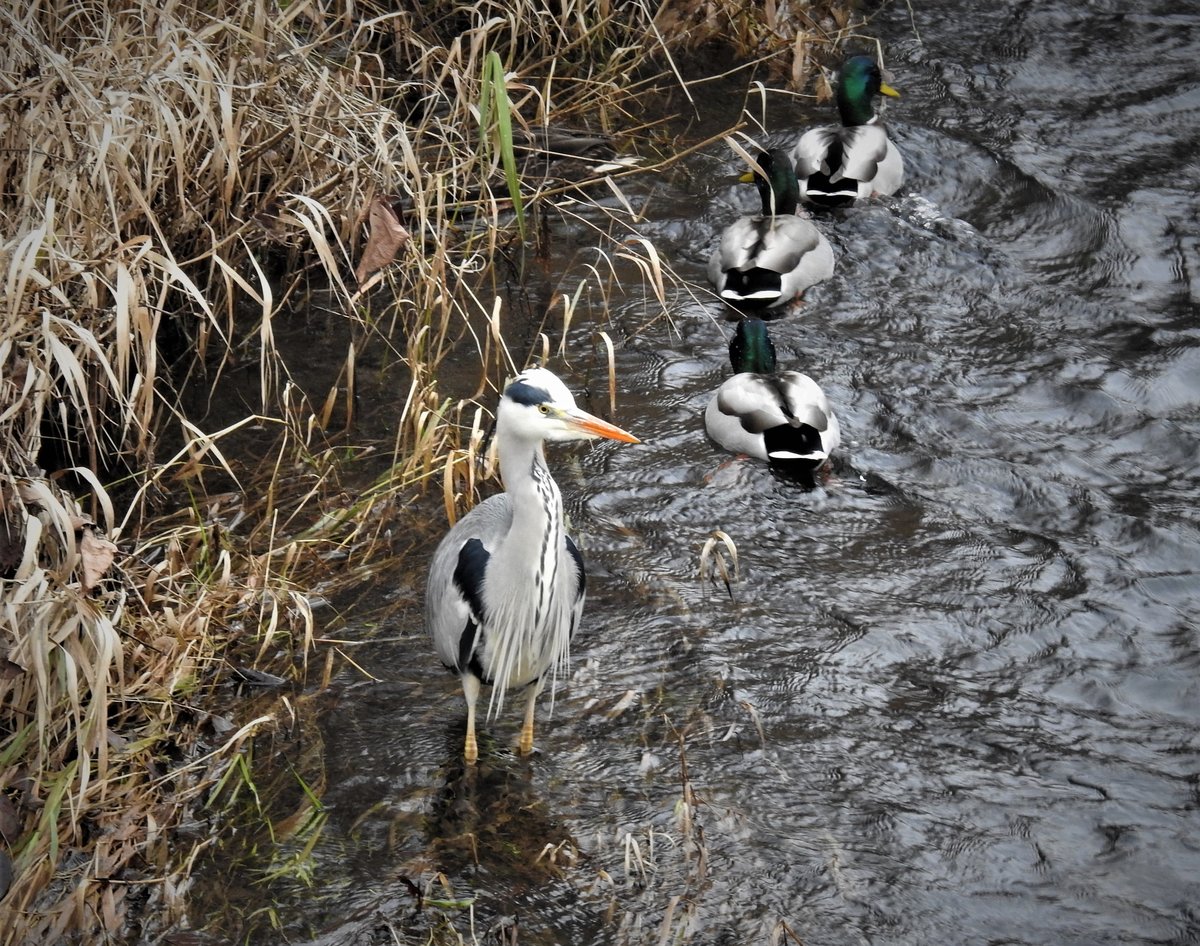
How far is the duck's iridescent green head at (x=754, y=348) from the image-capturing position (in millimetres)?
6055

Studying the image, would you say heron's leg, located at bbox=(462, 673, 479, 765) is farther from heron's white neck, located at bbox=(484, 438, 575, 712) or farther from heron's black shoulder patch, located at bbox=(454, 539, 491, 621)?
heron's black shoulder patch, located at bbox=(454, 539, 491, 621)

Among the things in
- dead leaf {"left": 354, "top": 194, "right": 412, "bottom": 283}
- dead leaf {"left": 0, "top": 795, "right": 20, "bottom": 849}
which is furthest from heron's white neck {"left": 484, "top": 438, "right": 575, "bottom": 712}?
dead leaf {"left": 354, "top": 194, "right": 412, "bottom": 283}

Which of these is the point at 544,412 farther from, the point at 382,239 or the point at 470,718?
the point at 382,239

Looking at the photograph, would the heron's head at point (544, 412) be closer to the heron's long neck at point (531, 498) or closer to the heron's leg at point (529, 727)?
the heron's long neck at point (531, 498)

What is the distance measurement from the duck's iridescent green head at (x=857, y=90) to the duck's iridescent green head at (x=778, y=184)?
69 cm

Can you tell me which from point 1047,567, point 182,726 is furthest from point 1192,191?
point 182,726

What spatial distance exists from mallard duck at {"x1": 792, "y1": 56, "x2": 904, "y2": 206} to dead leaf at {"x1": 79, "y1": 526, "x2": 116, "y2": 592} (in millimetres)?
4810

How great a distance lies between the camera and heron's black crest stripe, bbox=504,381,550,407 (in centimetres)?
388

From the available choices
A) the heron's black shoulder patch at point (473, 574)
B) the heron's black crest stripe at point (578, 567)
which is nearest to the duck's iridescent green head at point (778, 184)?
the heron's black crest stripe at point (578, 567)

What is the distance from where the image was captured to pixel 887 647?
15.4ft

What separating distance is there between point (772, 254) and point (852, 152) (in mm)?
1086

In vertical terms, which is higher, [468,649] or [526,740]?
[468,649]

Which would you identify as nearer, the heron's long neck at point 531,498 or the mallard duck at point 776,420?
the heron's long neck at point 531,498

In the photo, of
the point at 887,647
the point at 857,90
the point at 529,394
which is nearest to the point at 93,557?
the point at 529,394
